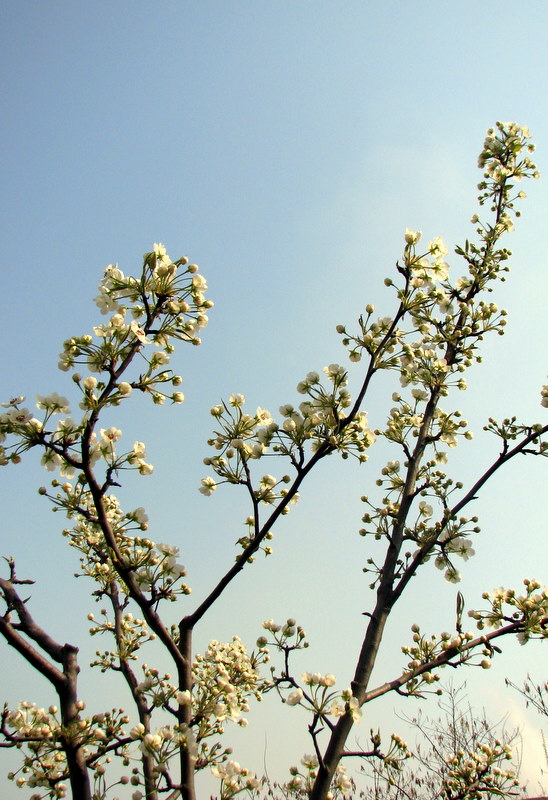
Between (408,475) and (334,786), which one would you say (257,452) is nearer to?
(408,475)

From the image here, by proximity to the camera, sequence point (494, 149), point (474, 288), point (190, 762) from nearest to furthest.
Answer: point (190, 762) < point (474, 288) < point (494, 149)

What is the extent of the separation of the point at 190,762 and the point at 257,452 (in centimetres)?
222

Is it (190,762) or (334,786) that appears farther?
(334,786)

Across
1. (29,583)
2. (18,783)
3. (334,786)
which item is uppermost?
(29,583)

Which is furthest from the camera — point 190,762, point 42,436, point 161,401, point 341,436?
point 161,401

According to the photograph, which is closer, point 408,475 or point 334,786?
point 334,786

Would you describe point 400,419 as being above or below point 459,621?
above

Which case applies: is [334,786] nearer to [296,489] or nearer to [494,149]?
[296,489]

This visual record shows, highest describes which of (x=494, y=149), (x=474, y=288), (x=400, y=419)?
(x=494, y=149)

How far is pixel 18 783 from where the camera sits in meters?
5.16

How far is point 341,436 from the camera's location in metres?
4.52

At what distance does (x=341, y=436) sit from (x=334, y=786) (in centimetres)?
289

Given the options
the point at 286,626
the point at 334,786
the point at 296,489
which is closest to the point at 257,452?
the point at 296,489

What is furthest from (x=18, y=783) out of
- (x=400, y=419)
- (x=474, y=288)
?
(x=474, y=288)
